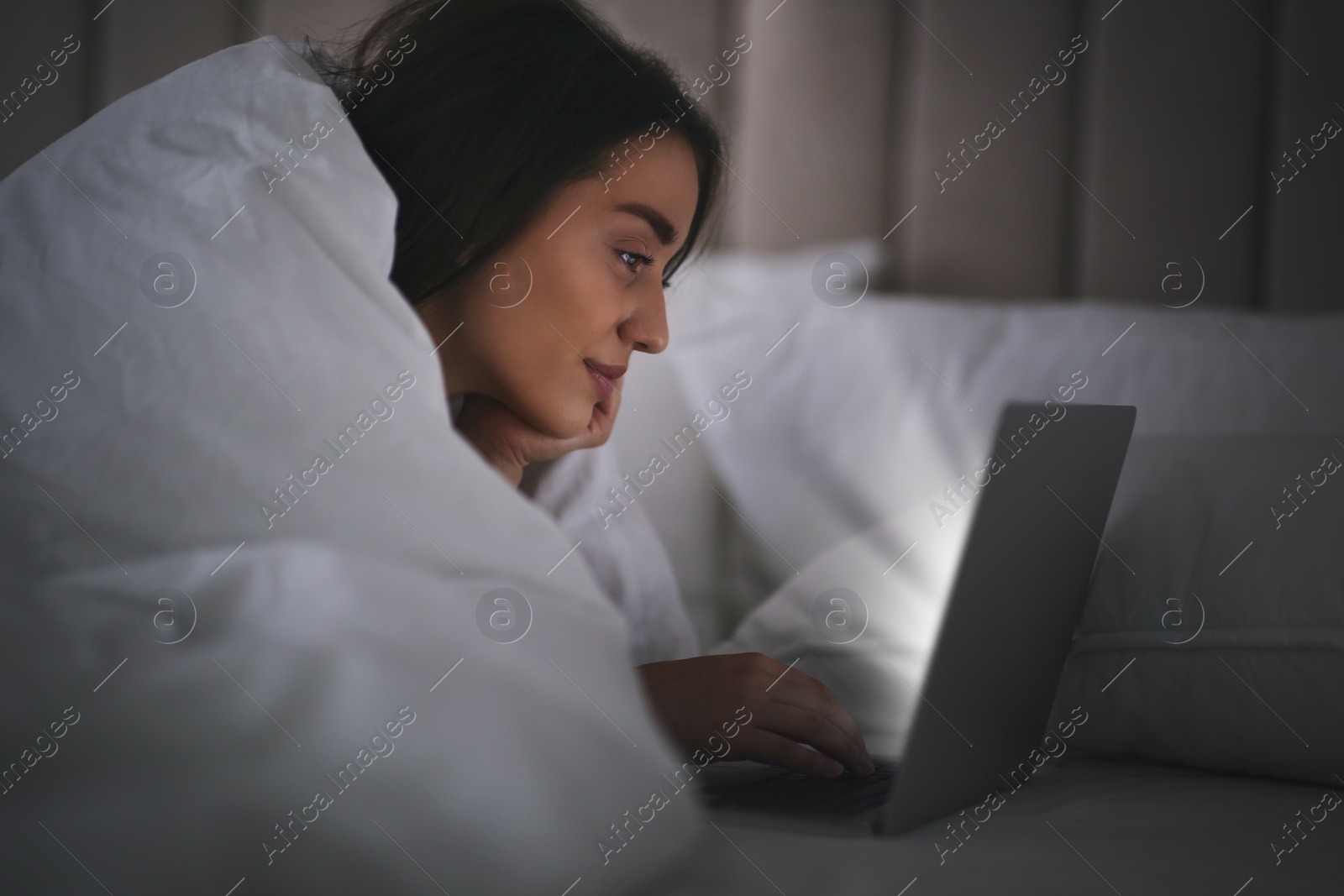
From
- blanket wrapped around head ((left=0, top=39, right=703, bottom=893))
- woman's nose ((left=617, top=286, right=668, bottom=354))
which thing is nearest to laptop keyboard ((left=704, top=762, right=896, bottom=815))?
blanket wrapped around head ((left=0, top=39, right=703, bottom=893))

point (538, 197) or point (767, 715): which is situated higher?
point (538, 197)

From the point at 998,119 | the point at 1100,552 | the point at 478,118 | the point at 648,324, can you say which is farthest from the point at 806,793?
the point at 998,119

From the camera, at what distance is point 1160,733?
70cm

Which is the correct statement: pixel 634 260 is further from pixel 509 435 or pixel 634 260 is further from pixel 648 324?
pixel 509 435

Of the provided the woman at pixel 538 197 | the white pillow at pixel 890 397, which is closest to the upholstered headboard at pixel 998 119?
the white pillow at pixel 890 397

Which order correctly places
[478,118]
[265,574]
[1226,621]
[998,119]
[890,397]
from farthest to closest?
[998,119]
[890,397]
[478,118]
[1226,621]
[265,574]

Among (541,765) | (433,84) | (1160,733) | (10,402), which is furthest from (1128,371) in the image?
(10,402)

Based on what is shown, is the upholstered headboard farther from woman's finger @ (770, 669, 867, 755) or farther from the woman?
woman's finger @ (770, 669, 867, 755)

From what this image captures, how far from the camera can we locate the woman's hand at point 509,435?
1021mm

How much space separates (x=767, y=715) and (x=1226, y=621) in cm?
33

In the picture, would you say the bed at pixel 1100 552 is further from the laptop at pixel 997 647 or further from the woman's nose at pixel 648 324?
the woman's nose at pixel 648 324

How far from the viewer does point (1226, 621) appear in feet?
2.21

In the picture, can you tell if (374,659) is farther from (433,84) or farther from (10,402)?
(433,84)

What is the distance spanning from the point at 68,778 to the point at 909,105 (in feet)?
4.19
